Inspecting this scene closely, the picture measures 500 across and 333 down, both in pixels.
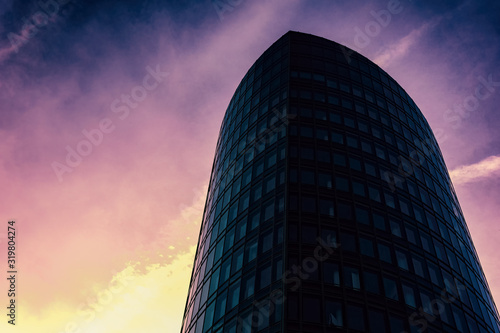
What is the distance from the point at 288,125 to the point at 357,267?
62.1 ft

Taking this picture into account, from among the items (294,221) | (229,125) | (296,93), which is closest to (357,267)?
(294,221)

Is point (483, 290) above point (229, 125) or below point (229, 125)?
below

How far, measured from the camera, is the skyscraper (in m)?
36.2

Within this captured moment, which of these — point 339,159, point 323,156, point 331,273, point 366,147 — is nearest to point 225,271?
point 331,273

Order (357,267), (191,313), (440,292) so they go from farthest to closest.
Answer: (191,313) < (440,292) < (357,267)

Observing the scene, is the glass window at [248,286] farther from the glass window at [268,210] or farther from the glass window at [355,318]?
the glass window at [355,318]

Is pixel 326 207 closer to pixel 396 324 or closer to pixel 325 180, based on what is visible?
pixel 325 180

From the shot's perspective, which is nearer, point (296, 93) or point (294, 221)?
point (294, 221)

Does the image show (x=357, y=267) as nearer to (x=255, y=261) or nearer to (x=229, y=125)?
(x=255, y=261)

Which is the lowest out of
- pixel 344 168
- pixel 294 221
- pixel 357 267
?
pixel 357 267

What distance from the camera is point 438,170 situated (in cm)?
5938

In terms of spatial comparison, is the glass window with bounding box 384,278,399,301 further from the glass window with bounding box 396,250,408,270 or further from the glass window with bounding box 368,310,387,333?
the glass window with bounding box 396,250,408,270

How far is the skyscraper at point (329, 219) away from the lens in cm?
3619

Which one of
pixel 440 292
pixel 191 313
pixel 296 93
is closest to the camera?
pixel 440 292
